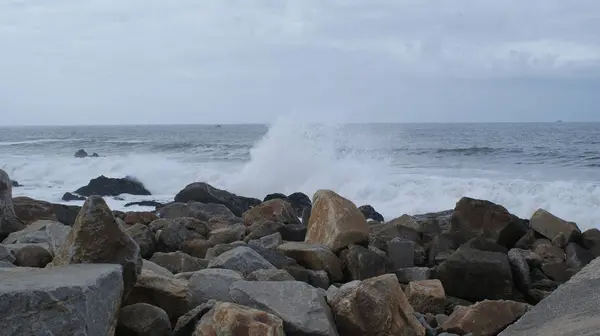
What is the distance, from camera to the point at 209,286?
4039mm

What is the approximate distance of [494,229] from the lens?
8.20 m

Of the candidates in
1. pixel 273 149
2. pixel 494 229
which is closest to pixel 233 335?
pixel 494 229

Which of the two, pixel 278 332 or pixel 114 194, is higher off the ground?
pixel 278 332

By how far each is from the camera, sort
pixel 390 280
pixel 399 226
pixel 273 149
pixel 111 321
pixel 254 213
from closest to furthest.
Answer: pixel 111 321 → pixel 390 280 → pixel 399 226 → pixel 254 213 → pixel 273 149

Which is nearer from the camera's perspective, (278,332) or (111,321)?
(111,321)

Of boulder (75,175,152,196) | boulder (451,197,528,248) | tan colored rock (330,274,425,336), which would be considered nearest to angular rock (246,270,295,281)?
tan colored rock (330,274,425,336)

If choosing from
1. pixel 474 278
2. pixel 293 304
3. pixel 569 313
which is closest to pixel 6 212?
pixel 293 304

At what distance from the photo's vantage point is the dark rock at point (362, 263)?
589 cm

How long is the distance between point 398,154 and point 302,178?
12.8 meters

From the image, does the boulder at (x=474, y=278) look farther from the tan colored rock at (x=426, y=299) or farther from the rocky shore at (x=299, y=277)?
the tan colored rock at (x=426, y=299)

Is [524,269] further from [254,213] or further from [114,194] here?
[114,194]

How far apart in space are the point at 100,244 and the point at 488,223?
5733 millimetres

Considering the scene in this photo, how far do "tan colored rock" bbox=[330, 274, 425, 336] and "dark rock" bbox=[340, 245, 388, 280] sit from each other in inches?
68.5

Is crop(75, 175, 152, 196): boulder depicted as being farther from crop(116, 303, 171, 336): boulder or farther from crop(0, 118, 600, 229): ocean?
crop(116, 303, 171, 336): boulder
